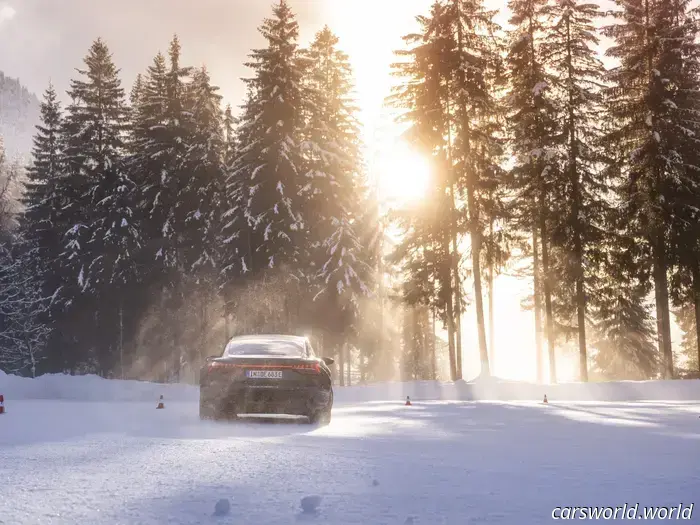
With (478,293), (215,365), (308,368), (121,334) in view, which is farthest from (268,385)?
(121,334)

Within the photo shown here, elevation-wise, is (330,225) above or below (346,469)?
above

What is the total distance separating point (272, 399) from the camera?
11.4 metres

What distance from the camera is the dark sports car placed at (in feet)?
37.3

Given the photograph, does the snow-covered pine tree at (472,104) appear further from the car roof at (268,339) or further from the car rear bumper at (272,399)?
the car rear bumper at (272,399)

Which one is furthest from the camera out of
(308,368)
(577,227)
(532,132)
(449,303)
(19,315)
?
(19,315)

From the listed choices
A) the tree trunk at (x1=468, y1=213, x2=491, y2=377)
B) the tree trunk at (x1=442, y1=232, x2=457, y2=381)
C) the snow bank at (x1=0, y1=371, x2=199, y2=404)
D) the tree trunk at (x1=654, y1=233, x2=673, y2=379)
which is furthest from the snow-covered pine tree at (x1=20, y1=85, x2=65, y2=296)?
the tree trunk at (x1=654, y1=233, x2=673, y2=379)

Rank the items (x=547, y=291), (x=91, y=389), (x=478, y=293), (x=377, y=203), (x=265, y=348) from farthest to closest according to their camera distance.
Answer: (x=377, y=203), (x=547, y=291), (x=478, y=293), (x=91, y=389), (x=265, y=348)

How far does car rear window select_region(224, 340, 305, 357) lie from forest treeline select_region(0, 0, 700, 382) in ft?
58.6

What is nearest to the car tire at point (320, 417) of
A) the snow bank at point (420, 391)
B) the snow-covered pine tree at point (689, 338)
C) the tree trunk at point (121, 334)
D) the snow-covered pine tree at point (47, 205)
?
the snow bank at point (420, 391)

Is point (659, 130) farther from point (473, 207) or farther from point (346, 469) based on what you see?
point (346, 469)

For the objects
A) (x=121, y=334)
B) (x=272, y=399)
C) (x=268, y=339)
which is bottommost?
(x=272, y=399)

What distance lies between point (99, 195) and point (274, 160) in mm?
14037

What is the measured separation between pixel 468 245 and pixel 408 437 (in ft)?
75.5

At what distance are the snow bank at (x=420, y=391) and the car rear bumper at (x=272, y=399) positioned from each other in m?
14.1
